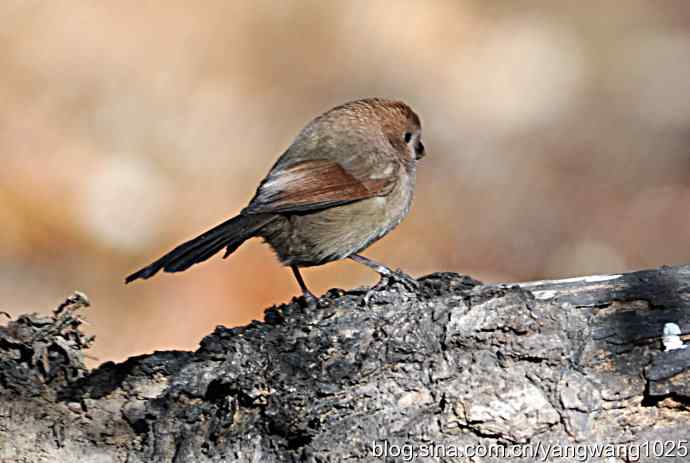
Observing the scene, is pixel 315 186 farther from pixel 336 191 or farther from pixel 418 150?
pixel 418 150

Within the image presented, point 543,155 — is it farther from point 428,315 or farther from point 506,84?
point 428,315

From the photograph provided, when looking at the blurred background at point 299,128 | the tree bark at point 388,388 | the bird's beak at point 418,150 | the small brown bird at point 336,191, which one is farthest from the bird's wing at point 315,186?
the blurred background at point 299,128

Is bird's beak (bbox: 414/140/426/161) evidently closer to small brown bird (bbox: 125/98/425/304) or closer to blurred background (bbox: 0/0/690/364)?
small brown bird (bbox: 125/98/425/304)

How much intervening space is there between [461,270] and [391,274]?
10.2ft

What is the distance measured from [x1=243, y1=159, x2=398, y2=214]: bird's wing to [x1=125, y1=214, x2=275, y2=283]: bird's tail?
0.06 m

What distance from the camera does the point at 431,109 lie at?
811cm

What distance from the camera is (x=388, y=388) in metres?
3.34

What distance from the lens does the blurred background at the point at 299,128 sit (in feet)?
22.4

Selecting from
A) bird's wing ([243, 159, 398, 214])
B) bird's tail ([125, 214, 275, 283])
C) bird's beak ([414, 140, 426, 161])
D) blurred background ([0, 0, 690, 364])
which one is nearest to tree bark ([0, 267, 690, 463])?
bird's tail ([125, 214, 275, 283])

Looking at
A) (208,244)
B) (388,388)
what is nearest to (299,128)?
(208,244)

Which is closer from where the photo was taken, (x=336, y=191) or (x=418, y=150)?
(x=336, y=191)

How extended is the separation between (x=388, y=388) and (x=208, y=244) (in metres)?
1.09

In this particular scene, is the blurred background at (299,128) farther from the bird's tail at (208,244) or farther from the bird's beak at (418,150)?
the bird's tail at (208,244)

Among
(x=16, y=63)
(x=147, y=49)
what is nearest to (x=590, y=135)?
(x=147, y=49)
